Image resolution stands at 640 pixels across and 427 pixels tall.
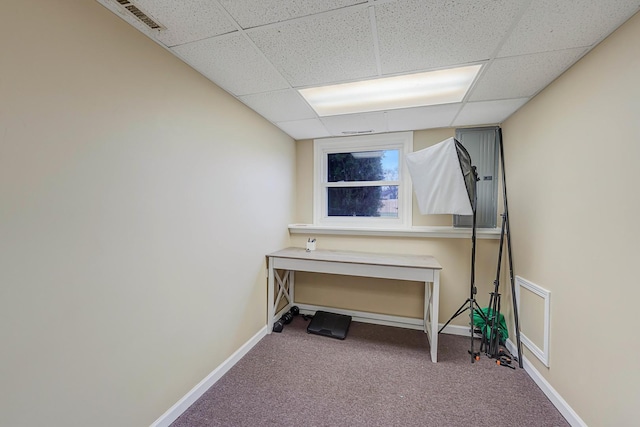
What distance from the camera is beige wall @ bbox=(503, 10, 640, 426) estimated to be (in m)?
1.21

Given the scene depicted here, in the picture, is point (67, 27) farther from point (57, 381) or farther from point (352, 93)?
point (352, 93)

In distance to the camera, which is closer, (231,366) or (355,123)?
(231,366)

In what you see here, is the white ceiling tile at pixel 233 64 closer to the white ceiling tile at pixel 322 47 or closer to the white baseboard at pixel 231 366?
the white ceiling tile at pixel 322 47

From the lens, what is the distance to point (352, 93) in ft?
7.30

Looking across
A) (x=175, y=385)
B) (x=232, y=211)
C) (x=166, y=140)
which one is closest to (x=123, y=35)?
(x=166, y=140)

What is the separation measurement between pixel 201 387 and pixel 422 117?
309 centimetres

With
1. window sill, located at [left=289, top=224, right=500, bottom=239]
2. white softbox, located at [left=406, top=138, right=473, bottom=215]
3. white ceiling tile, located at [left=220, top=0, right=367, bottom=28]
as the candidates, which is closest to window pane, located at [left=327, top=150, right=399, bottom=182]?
white softbox, located at [left=406, top=138, right=473, bottom=215]

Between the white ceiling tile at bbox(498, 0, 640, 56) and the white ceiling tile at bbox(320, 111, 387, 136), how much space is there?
1154mm

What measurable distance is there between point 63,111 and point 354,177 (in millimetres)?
2718

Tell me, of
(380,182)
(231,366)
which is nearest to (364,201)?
(380,182)

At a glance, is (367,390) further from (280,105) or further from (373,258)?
(280,105)

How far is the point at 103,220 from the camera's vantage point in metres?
1.19

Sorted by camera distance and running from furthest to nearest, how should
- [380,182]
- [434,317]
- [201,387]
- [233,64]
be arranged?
[380,182]
[434,317]
[201,387]
[233,64]

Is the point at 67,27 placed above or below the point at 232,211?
above
